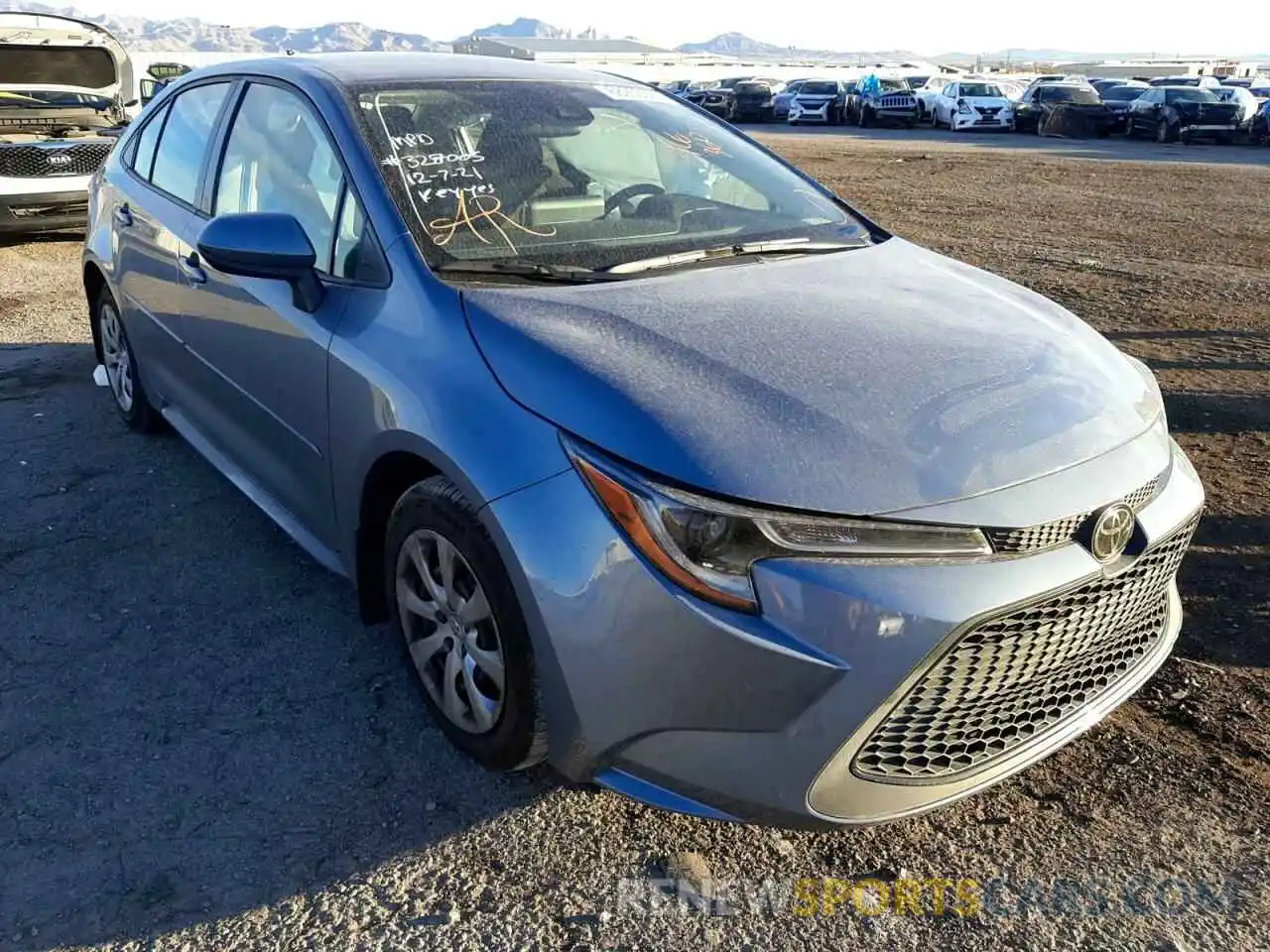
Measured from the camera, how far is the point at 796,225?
11.3 ft

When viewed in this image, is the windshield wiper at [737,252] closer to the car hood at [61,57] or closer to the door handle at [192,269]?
the door handle at [192,269]

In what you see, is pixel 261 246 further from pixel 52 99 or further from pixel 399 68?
pixel 52 99

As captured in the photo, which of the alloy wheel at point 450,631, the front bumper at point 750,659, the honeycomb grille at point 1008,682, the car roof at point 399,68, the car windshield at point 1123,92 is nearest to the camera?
the front bumper at point 750,659

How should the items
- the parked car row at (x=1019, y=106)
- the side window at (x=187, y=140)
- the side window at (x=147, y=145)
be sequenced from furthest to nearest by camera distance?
the parked car row at (x=1019, y=106), the side window at (x=147, y=145), the side window at (x=187, y=140)

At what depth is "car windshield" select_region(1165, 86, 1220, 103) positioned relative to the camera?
25.8 m

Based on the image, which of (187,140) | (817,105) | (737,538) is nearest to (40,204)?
(187,140)

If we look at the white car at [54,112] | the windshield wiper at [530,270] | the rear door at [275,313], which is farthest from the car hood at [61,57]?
the windshield wiper at [530,270]

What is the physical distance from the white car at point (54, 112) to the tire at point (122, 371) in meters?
4.62

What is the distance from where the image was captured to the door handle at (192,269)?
362 cm

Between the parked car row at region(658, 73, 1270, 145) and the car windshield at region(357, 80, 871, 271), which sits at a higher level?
the car windshield at region(357, 80, 871, 271)

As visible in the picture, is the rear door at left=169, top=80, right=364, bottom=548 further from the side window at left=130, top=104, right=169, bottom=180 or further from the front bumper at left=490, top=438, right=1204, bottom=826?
the front bumper at left=490, top=438, right=1204, bottom=826

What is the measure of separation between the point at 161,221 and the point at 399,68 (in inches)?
49.0

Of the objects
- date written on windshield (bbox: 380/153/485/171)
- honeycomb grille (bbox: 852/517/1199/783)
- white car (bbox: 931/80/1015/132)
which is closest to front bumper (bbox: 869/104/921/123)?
white car (bbox: 931/80/1015/132)

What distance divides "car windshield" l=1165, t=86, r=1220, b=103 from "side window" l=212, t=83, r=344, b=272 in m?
27.8
